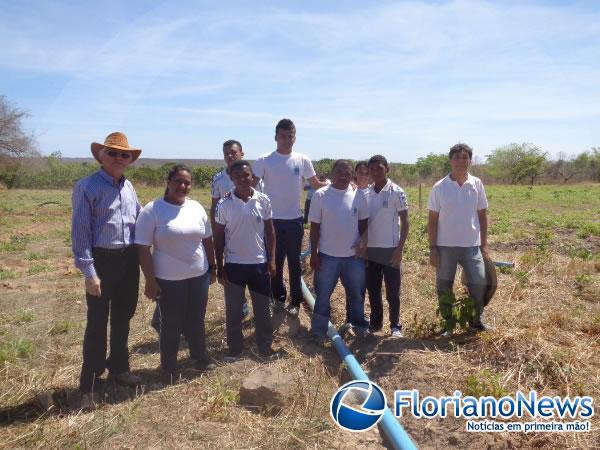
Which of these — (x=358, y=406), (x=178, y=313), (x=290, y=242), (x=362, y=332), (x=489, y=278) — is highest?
(x=290, y=242)

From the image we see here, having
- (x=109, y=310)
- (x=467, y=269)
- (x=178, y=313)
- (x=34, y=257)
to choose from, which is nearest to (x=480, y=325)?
(x=467, y=269)

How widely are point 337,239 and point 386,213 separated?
51 cm

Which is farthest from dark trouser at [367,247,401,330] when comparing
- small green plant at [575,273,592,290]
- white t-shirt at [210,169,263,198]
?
small green plant at [575,273,592,290]

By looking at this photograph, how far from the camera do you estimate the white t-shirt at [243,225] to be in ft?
13.3

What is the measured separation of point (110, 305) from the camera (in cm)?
371

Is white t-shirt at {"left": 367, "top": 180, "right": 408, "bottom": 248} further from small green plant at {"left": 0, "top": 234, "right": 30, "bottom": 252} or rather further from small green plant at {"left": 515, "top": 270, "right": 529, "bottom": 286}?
small green plant at {"left": 0, "top": 234, "right": 30, "bottom": 252}

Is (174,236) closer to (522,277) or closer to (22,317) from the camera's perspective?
(22,317)

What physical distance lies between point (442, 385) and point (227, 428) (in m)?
1.68

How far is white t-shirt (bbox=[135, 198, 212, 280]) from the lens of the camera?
139 inches

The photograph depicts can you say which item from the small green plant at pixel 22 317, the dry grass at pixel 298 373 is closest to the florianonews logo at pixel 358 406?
the dry grass at pixel 298 373

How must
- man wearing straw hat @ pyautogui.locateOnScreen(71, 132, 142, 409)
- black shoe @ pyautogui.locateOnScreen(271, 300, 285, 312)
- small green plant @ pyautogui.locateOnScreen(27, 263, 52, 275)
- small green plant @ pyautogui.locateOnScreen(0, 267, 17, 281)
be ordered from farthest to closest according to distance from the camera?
small green plant @ pyautogui.locateOnScreen(27, 263, 52, 275) < small green plant @ pyautogui.locateOnScreen(0, 267, 17, 281) < black shoe @ pyautogui.locateOnScreen(271, 300, 285, 312) < man wearing straw hat @ pyautogui.locateOnScreen(71, 132, 142, 409)

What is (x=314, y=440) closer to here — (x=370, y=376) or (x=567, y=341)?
(x=370, y=376)

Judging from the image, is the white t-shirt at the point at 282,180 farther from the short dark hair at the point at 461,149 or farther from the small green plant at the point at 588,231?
the small green plant at the point at 588,231

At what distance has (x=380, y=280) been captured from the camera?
468 centimetres
